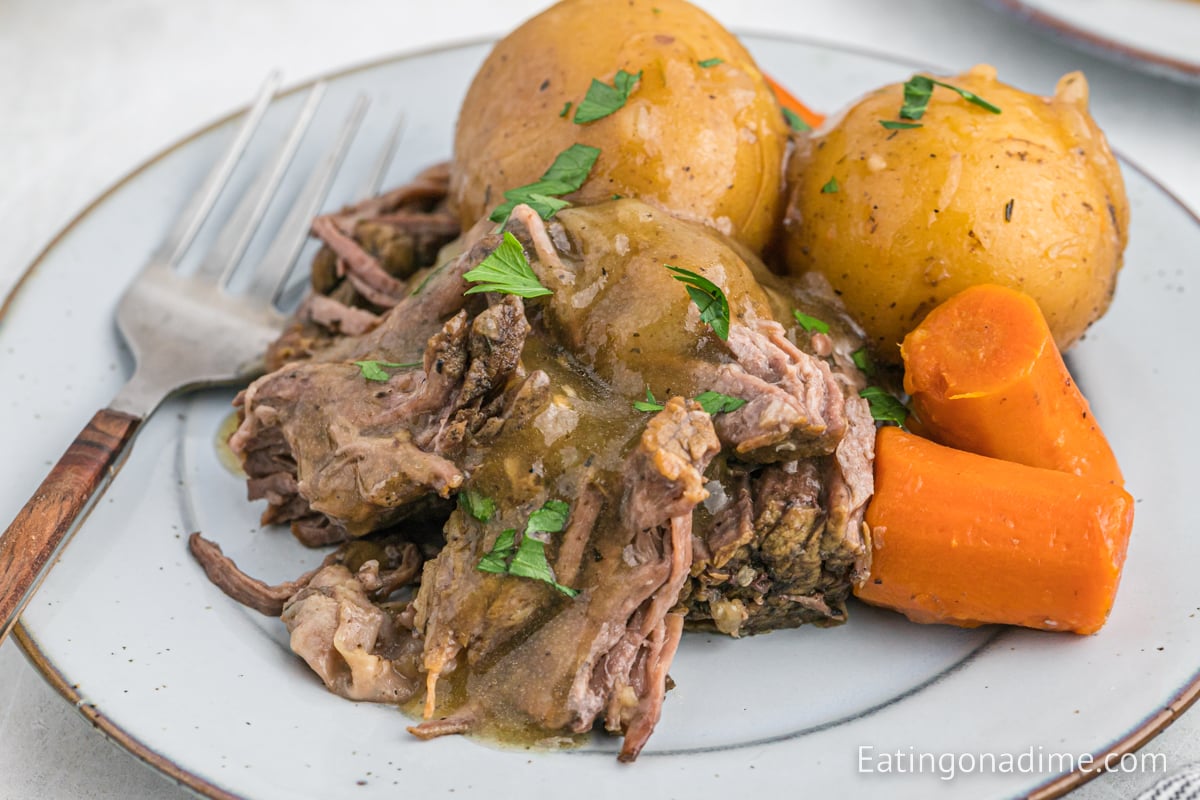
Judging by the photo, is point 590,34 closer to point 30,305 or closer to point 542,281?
point 542,281

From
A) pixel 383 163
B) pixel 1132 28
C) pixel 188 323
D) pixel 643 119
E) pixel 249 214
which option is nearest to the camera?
pixel 643 119

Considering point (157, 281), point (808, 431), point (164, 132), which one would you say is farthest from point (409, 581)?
point (164, 132)

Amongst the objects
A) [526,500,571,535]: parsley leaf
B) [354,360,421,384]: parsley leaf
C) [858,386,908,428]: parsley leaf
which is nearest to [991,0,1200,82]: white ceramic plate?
[858,386,908,428]: parsley leaf

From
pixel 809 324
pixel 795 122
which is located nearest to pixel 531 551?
pixel 809 324

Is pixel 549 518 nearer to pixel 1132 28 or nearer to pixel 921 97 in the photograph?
pixel 921 97

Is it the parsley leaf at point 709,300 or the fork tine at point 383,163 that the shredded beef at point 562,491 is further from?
the fork tine at point 383,163

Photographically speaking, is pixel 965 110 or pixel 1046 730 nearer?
pixel 1046 730
